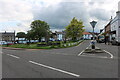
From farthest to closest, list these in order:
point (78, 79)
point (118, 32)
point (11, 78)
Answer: point (118, 32)
point (11, 78)
point (78, 79)

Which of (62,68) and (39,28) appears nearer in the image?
(62,68)

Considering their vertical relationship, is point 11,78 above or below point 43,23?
below

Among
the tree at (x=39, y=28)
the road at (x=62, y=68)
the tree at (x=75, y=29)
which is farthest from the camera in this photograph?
the tree at (x=39, y=28)

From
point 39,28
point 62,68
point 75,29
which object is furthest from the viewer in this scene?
point 39,28

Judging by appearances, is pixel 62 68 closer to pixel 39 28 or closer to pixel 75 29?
pixel 75 29

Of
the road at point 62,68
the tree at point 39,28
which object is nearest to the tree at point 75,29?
the tree at point 39,28

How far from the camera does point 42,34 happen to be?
7219 cm

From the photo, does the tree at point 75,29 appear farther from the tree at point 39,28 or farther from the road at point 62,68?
the road at point 62,68

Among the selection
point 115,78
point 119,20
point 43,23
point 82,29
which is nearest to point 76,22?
point 82,29

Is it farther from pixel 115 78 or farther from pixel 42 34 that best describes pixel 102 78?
pixel 42 34

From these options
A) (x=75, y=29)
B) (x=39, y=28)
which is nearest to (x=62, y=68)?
(x=75, y=29)

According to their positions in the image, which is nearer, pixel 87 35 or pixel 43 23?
pixel 43 23

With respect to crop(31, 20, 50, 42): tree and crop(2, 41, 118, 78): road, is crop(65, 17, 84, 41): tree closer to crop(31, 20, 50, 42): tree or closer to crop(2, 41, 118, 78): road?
crop(31, 20, 50, 42): tree

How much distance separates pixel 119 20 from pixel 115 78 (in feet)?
119
